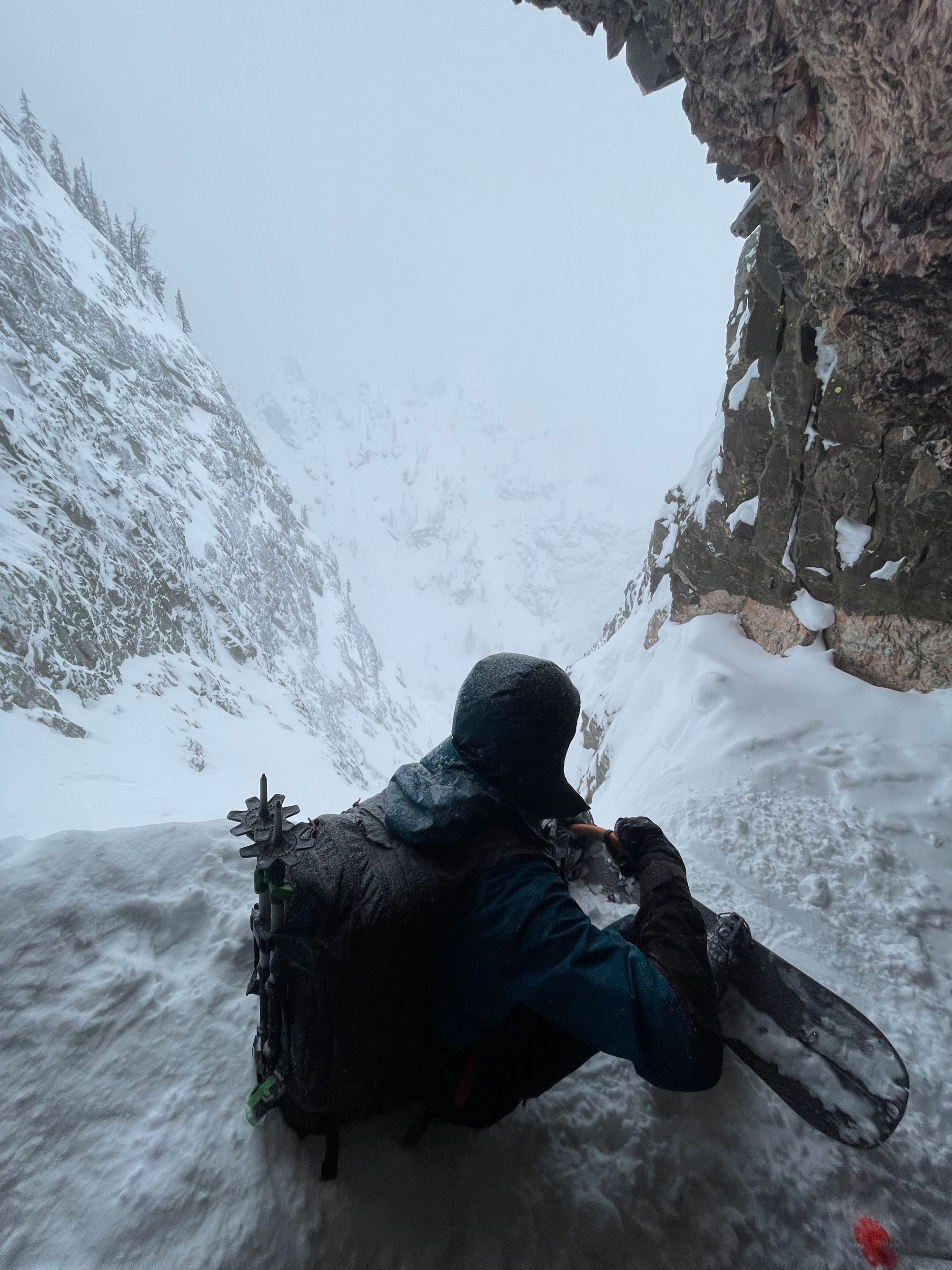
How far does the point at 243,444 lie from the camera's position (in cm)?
4134

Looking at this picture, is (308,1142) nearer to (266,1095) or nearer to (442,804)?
(266,1095)

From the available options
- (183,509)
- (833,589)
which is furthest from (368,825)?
(183,509)

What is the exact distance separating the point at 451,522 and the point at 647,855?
129 m

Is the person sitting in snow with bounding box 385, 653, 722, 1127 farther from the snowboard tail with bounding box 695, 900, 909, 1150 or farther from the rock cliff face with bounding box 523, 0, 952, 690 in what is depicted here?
the rock cliff face with bounding box 523, 0, 952, 690

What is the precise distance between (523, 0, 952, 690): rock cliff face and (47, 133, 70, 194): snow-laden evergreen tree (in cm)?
5497

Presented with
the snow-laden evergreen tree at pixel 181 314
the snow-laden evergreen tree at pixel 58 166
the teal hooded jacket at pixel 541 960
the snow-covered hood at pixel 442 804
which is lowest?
the teal hooded jacket at pixel 541 960

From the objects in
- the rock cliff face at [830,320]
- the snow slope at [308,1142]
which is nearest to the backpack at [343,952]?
the snow slope at [308,1142]

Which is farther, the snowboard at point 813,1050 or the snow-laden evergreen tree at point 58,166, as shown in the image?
the snow-laden evergreen tree at point 58,166

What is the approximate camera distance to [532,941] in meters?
1.57

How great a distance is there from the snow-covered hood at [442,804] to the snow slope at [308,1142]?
1.15 meters

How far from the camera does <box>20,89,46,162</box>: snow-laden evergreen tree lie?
4119cm

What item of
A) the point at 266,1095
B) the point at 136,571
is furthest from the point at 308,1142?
the point at 136,571

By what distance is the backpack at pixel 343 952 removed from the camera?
154 cm

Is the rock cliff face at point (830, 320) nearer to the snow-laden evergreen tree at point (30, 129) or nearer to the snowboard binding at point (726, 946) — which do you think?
the snowboard binding at point (726, 946)
